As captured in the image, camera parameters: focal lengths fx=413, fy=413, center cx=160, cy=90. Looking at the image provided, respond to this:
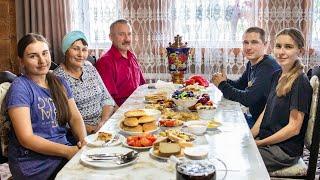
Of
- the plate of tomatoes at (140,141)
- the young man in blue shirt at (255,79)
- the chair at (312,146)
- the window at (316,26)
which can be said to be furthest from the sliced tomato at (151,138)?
the window at (316,26)

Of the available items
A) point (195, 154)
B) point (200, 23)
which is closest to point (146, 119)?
point (195, 154)

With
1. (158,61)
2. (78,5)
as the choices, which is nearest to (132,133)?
(158,61)

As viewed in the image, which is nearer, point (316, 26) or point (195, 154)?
point (195, 154)

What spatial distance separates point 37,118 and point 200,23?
7.47ft

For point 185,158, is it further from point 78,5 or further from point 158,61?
point 78,5

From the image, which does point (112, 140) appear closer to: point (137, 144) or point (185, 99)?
point (137, 144)

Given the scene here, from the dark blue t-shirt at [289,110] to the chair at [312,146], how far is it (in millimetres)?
34

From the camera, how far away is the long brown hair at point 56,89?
2.09 metres

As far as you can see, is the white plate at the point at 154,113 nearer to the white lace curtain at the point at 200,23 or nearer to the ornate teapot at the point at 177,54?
the ornate teapot at the point at 177,54

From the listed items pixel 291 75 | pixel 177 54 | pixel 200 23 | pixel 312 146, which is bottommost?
pixel 312 146

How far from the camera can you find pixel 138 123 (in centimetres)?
186

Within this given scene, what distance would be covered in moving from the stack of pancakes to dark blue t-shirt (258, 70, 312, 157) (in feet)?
2.29

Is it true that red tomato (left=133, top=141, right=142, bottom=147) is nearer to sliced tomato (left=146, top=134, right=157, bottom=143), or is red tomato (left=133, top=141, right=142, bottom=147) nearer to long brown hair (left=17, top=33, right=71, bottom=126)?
sliced tomato (left=146, top=134, right=157, bottom=143)

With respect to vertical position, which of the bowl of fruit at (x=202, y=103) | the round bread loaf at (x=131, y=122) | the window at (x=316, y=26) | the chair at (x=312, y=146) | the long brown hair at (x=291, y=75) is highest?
the window at (x=316, y=26)
